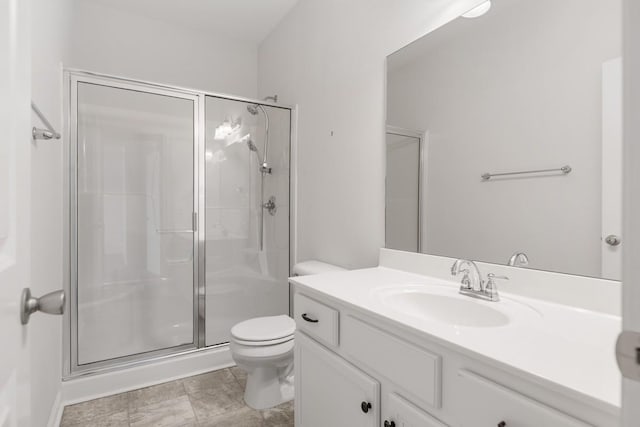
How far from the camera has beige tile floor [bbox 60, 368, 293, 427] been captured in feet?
5.70

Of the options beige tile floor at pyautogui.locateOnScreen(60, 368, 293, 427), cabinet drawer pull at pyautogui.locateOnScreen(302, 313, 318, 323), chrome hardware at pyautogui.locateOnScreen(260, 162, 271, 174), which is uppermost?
chrome hardware at pyautogui.locateOnScreen(260, 162, 271, 174)

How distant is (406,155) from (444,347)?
3.39ft

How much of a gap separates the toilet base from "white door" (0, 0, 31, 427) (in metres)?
1.38

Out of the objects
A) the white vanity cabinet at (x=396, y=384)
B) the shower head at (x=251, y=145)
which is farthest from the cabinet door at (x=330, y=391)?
the shower head at (x=251, y=145)

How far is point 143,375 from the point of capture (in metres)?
2.13

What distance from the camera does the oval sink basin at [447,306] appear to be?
41.7 inches

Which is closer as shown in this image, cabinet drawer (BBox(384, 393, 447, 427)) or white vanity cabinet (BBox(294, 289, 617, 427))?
white vanity cabinet (BBox(294, 289, 617, 427))

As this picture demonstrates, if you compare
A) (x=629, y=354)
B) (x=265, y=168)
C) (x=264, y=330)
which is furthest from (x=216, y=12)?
(x=629, y=354)

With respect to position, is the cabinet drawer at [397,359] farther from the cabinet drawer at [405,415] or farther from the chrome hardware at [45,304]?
the chrome hardware at [45,304]

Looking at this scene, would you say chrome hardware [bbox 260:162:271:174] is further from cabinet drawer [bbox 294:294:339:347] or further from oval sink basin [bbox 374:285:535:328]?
oval sink basin [bbox 374:285:535:328]

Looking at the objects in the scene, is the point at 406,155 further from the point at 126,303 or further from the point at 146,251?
the point at 126,303

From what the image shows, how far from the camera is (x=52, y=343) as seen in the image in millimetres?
1727

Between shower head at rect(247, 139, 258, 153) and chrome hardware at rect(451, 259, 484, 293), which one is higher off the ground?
shower head at rect(247, 139, 258, 153)

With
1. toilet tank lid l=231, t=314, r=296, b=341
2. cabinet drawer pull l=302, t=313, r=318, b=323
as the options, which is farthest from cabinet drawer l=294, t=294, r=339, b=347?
toilet tank lid l=231, t=314, r=296, b=341
